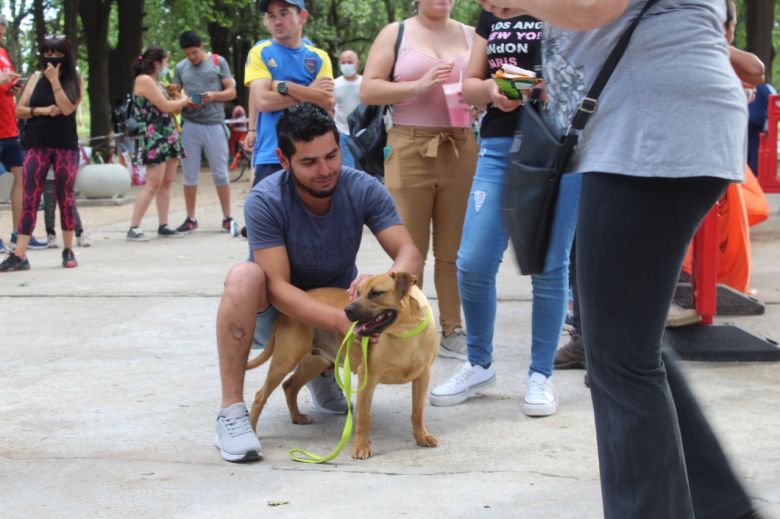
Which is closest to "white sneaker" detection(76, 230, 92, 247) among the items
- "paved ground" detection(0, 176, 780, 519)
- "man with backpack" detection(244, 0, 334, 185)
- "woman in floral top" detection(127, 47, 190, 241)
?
"woman in floral top" detection(127, 47, 190, 241)

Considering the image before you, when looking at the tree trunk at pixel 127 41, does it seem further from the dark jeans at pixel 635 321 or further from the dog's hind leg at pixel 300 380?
the dark jeans at pixel 635 321

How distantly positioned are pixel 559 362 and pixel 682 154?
9.38 ft

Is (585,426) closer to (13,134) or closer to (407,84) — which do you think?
(407,84)

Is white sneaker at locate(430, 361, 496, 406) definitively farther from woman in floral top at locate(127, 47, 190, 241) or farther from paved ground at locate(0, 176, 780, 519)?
woman in floral top at locate(127, 47, 190, 241)

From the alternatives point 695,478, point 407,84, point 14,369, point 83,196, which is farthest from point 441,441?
point 83,196

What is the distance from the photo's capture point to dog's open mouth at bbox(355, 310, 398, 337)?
370 centimetres

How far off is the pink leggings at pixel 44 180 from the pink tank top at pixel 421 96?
4.49 metres

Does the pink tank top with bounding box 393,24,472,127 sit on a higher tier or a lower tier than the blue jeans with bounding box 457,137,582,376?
higher

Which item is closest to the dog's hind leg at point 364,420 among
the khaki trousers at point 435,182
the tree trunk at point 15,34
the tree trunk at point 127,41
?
the khaki trousers at point 435,182

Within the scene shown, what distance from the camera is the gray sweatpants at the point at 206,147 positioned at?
10.8 meters

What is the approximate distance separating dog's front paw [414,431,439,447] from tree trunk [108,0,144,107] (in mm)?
20955

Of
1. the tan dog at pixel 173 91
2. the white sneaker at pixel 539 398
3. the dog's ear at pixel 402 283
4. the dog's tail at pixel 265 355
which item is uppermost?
the tan dog at pixel 173 91

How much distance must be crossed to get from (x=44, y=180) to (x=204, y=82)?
2.55 m

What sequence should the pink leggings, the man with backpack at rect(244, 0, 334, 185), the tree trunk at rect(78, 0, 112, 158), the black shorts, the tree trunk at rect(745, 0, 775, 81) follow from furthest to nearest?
the tree trunk at rect(78, 0, 112, 158), the tree trunk at rect(745, 0, 775, 81), the black shorts, the pink leggings, the man with backpack at rect(244, 0, 334, 185)
